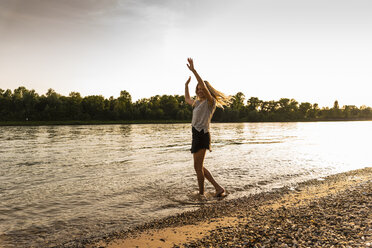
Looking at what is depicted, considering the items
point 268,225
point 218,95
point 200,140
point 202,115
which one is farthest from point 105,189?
point 268,225

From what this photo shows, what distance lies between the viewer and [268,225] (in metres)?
5.00

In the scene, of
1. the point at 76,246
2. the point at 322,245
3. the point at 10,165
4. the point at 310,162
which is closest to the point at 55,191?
the point at 76,246

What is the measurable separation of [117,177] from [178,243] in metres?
6.69

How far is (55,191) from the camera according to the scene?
8406mm

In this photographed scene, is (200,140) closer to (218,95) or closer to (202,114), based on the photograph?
(202,114)

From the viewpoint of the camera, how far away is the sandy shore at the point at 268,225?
4258mm

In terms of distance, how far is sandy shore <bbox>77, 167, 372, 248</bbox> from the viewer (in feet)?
14.0

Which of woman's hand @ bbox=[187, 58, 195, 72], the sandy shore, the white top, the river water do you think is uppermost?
woman's hand @ bbox=[187, 58, 195, 72]

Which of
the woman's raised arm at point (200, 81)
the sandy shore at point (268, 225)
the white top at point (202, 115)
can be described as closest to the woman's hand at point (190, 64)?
the woman's raised arm at point (200, 81)

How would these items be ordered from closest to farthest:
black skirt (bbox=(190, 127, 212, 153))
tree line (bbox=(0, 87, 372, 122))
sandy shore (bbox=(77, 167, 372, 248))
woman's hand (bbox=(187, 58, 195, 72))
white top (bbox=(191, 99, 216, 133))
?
sandy shore (bbox=(77, 167, 372, 248)) → woman's hand (bbox=(187, 58, 195, 72)) → white top (bbox=(191, 99, 216, 133)) → black skirt (bbox=(190, 127, 212, 153)) → tree line (bbox=(0, 87, 372, 122))

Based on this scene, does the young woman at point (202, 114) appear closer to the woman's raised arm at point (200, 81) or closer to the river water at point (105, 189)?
the woman's raised arm at point (200, 81)

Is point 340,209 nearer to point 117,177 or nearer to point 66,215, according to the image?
point 66,215

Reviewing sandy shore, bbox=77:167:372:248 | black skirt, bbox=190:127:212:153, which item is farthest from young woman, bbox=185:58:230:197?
sandy shore, bbox=77:167:372:248

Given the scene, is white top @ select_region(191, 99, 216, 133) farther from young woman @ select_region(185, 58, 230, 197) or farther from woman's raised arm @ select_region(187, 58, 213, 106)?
woman's raised arm @ select_region(187, 58, 213, 106)
